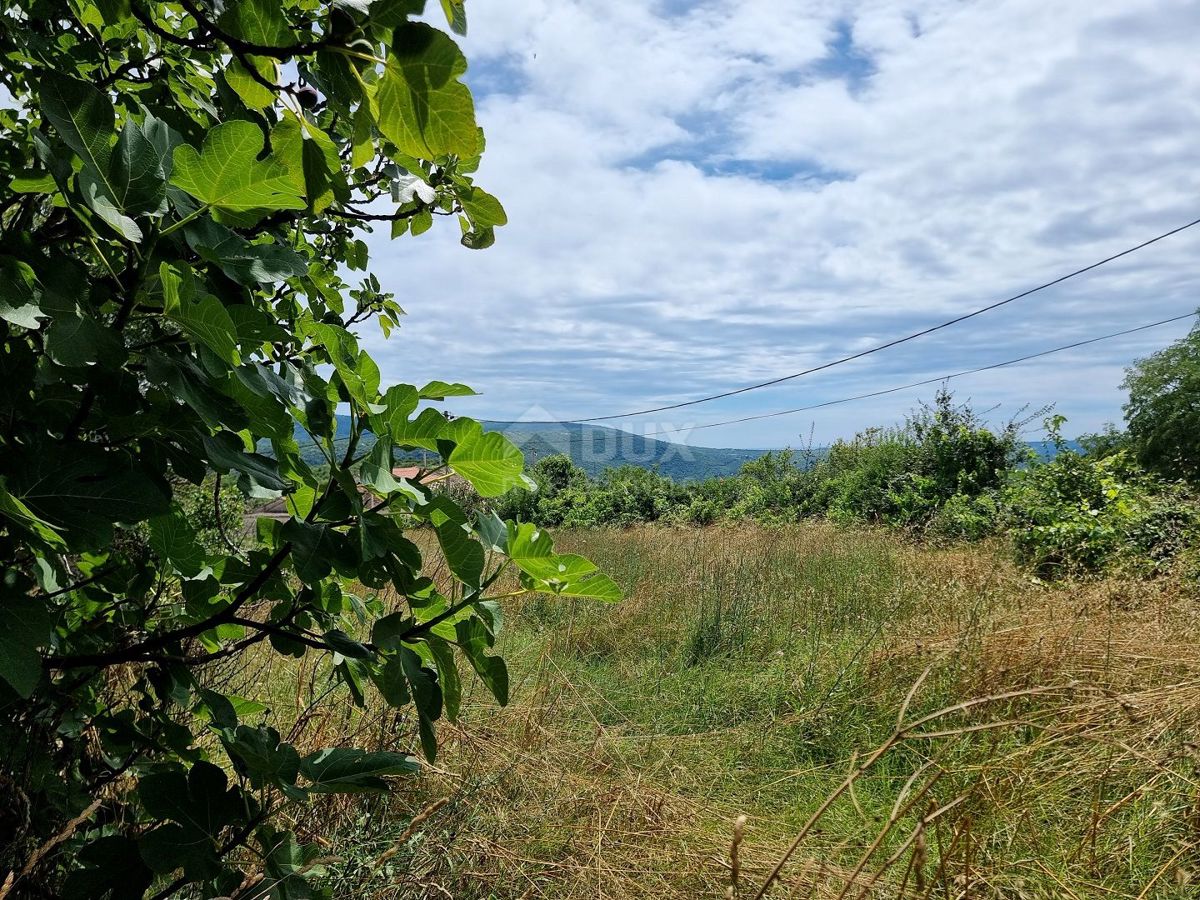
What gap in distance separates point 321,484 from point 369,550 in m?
0.15

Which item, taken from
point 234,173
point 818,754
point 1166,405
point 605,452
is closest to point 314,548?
point 234,173

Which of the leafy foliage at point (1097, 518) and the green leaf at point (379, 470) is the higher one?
the green leaf at point (379, 470)

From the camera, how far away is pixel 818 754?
3.11 m

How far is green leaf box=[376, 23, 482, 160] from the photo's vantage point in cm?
45

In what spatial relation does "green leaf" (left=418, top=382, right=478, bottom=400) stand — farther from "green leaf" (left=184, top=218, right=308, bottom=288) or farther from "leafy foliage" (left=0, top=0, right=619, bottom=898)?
"green leaf" (left=184, top=218, right=308, bottom=288)

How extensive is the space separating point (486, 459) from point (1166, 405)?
39905mm

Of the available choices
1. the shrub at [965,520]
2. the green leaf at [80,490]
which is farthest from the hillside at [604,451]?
the green leaf at [80,490]

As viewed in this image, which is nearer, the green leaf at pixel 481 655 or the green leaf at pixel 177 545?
the green leaf at pixel 481 655

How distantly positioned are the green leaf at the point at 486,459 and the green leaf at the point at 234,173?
259mm

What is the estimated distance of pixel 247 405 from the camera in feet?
1.93

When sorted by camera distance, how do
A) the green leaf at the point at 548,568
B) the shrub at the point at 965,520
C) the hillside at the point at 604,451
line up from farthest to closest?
1. the hillside at the point at 604,451
2. the shrub at the point at 965,520
3. the green leaf at the point at 548,568

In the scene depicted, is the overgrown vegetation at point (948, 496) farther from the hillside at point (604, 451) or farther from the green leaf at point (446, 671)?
the green leaf at point (446, 671)

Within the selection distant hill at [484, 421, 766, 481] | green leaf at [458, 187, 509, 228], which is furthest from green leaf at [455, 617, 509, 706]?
distant hill at [484, 421, 766, 481]

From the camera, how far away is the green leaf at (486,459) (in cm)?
69
